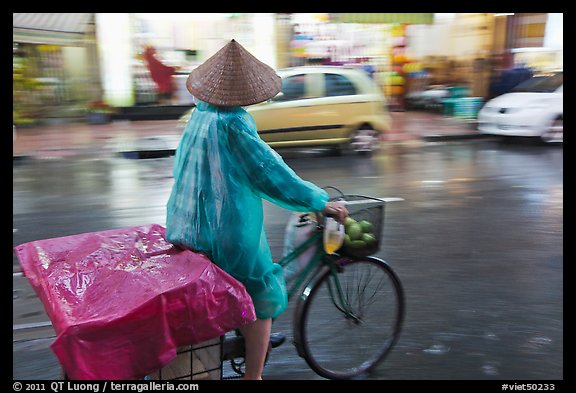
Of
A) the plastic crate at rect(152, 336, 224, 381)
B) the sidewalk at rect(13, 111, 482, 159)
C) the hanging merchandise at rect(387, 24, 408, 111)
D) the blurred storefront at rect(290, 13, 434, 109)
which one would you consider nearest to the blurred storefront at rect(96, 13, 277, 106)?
the sidewalk at rect(13, 111, 482, 159)

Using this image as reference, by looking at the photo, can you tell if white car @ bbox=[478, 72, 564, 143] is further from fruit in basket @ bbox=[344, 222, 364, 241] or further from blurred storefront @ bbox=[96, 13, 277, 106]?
fruit in basket @ bbox=[344, 222, 364, 241]

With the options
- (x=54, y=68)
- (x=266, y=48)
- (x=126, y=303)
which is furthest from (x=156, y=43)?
(x=126, y=303)

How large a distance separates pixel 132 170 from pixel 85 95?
247 inches

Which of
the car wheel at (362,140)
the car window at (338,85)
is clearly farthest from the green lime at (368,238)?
the car wheel at (362,140)

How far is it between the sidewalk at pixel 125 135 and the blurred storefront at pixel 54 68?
55cm

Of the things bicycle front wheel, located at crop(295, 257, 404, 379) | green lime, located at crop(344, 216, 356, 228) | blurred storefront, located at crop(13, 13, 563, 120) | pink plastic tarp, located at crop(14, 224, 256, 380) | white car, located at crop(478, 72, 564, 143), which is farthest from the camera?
blurred storefront, located at crop(13, 13, 563, 120)

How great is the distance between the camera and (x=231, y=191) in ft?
8.11

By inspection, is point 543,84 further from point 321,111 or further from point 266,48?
point 266,48

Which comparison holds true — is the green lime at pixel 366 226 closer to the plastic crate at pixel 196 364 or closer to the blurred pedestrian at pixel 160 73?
the plastic crate at pixel 196 364

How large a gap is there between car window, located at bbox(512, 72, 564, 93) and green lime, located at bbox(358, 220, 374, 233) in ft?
31.2

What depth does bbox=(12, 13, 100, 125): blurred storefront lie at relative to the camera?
43.0ft

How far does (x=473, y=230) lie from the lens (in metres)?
5.64

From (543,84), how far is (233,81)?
34.3 ft
